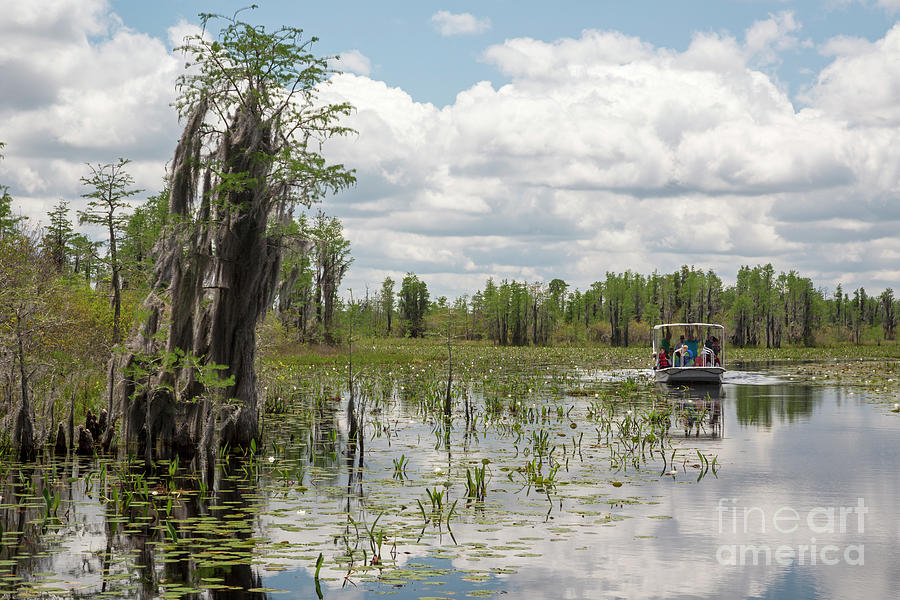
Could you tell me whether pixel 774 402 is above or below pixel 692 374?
below

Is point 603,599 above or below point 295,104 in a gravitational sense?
below

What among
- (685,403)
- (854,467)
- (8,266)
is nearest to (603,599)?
(854,467)

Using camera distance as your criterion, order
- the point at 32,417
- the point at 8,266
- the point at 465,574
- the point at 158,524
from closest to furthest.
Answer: the point at 465,574 → the point at 158,524 → the point at 32,417 → the point at 8,266

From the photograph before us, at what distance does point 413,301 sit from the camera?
136250mm

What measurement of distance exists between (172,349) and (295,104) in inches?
221

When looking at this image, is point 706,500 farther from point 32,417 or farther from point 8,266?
point 8,266

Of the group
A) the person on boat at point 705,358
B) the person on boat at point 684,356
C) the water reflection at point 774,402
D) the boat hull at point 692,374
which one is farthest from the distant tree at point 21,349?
the person on boat at point 705,358

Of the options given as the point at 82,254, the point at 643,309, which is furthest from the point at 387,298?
the point at 82,254

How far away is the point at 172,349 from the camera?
672 inches

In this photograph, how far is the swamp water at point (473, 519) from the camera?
30.9 ft

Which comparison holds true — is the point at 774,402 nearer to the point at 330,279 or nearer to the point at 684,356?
the point at 684,356

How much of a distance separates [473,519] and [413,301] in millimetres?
124286

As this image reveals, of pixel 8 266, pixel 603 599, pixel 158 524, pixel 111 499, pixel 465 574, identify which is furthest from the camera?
pixel 8 266

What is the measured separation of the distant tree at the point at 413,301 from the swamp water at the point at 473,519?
111983 mm
